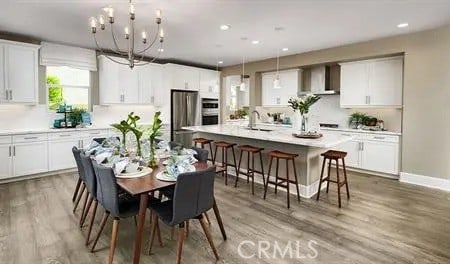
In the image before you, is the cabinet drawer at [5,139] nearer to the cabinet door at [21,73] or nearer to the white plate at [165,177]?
the cabinet door at [21,73]

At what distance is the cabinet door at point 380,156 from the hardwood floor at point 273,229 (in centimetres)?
78

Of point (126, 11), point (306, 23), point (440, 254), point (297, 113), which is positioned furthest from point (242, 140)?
point (440, 254)

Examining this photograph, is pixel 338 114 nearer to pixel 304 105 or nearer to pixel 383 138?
pixel 383 138

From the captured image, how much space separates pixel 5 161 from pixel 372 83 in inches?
281

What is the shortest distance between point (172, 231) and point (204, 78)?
5.64 metres

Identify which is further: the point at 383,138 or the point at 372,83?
the point at 372,83

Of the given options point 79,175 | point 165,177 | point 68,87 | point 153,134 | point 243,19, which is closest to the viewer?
point 165,177

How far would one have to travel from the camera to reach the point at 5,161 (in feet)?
15.2

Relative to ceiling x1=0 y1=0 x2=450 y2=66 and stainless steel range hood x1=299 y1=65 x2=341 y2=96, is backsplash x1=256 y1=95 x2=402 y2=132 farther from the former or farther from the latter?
ceiling x1=0 y1=0 x2=450 y2=66

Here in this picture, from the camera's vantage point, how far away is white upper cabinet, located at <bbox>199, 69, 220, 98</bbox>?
7.74m

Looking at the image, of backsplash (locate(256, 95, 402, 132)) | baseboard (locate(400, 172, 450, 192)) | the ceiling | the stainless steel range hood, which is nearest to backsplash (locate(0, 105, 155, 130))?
the ceiling

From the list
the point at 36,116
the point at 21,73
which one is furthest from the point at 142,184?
the point at 36,116

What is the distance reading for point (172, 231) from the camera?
283 cm

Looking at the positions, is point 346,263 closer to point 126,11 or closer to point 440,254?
point 440,254
